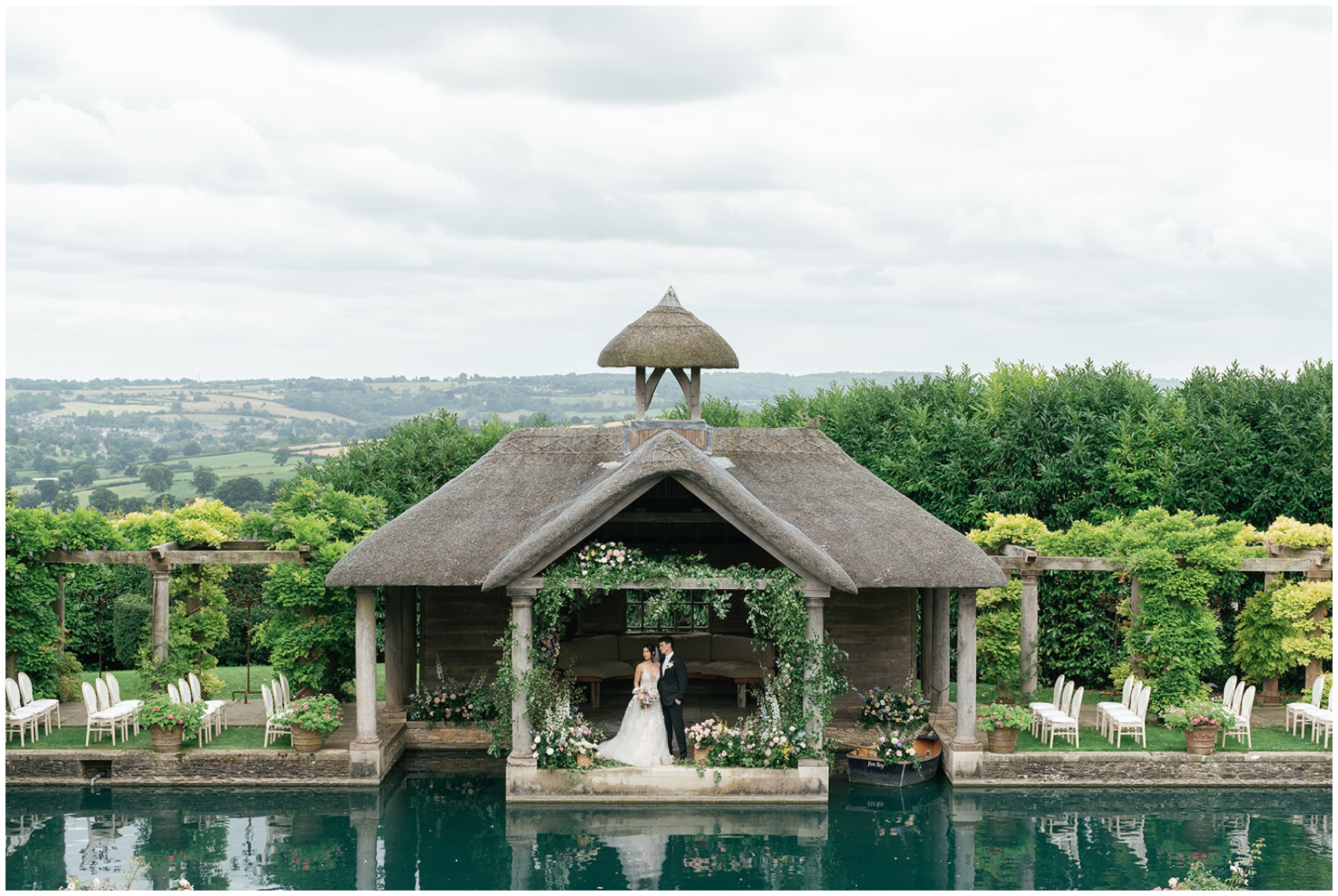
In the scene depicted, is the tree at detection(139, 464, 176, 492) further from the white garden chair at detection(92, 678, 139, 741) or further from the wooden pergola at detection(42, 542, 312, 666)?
the white garden chair at detection(92, 678, 139, 741)

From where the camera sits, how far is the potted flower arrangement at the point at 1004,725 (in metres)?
18.9

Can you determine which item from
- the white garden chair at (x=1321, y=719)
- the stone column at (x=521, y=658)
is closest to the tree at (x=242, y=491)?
the stone column at (x=521, y=658)

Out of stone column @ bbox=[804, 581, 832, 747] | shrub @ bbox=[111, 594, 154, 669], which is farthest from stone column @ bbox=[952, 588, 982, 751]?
shrub @ bbox=[111, 594, 154, 669]

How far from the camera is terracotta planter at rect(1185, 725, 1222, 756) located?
18953mm

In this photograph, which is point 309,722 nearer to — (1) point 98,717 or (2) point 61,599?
(1) point 98,717

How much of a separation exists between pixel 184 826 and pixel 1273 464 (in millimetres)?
20739

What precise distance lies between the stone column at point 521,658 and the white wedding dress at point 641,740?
1.20m

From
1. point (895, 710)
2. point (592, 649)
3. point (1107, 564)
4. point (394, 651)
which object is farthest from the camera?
point (592, 649)

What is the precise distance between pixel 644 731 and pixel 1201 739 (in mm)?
8417

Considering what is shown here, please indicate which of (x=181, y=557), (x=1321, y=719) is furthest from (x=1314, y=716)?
(x=181, y=557)

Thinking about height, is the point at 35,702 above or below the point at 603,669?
below

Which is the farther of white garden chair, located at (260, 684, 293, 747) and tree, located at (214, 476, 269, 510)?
tree, located at (214, 476, 269, 510)

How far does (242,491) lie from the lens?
6012cm

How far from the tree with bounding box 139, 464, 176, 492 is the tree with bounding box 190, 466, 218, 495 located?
1.71 m
